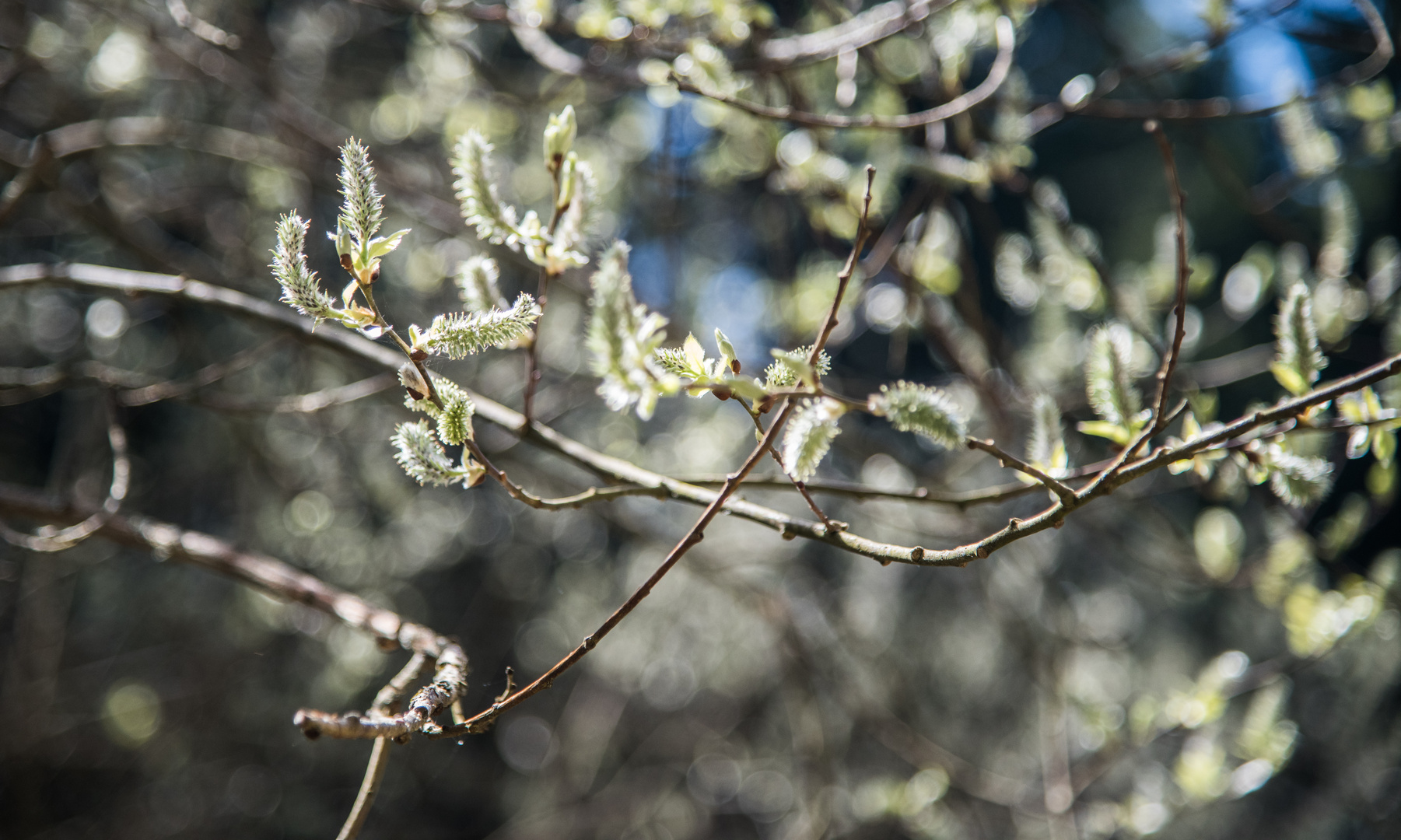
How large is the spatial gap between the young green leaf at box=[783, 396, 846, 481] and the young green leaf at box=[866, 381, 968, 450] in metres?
0.04

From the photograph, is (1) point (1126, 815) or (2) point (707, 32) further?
(1) point (1126, 815)

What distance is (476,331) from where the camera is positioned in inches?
29.3

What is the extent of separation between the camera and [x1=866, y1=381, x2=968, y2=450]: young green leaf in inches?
27.0

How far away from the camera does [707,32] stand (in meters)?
1.76

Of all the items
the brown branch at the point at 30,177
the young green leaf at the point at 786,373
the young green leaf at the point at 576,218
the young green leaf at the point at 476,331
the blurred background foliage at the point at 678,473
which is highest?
the brown branch at the point at 30,177

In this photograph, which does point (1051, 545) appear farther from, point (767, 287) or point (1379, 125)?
point (1379, 125)

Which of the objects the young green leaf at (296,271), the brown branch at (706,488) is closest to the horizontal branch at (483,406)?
the brown branch at (706,488)

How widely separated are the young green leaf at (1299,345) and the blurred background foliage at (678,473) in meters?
0.13

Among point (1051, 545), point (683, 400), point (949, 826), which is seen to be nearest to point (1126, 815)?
point (949, 826)

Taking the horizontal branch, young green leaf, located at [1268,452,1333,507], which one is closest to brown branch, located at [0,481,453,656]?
the horizontal branch

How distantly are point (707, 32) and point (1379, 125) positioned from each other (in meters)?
1.64

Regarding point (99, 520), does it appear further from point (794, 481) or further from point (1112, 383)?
point (1112, 383)

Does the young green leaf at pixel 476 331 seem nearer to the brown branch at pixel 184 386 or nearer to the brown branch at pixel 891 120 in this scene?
the brown branch at pixel 891 120

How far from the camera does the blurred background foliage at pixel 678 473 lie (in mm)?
1864
